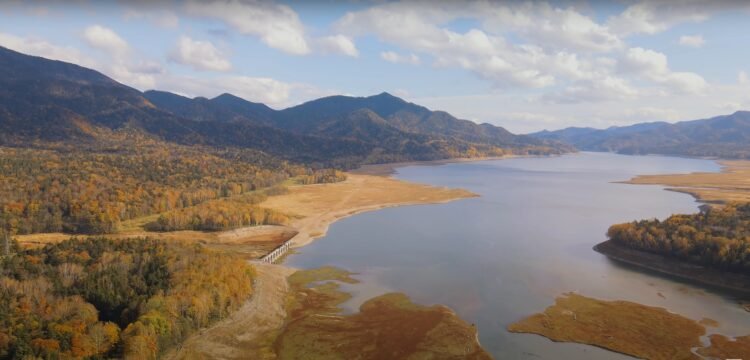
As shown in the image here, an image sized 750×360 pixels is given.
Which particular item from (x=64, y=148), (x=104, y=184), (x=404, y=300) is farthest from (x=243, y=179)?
(x=404, y=300)

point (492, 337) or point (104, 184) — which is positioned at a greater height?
point (104, 184)

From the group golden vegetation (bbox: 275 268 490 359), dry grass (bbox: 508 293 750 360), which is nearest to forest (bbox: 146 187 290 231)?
golden vegetation (bbox: 275 268 490 359)

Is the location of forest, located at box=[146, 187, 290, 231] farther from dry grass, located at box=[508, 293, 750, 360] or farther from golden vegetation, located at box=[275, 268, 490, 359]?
dry grass, located at box=[508, 293, 750, 360]

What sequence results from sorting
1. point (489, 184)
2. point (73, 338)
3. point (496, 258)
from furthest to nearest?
point (489, 184)
point (496, 258)
point (73, 338)

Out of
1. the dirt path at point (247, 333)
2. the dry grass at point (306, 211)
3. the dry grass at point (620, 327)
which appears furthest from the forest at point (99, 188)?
the dry grass at point (620, 327)

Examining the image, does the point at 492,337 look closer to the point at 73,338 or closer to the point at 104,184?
the point at 73,338

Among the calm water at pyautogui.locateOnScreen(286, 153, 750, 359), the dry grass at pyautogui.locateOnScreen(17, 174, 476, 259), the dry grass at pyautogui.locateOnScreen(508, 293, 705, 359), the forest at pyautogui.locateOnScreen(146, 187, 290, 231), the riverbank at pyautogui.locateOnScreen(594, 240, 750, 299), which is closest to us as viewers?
the dry grass at pyautogui.locateOnScreen(508, 293, 705, 359)

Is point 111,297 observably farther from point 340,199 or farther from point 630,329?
point 340,199
